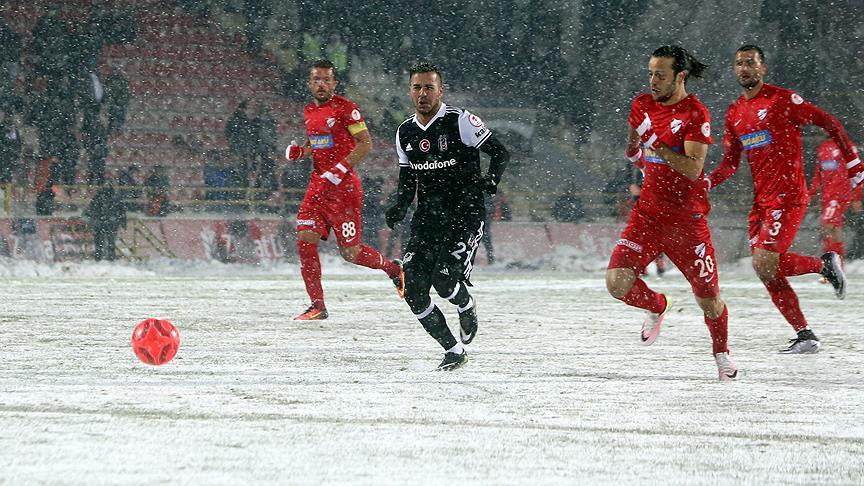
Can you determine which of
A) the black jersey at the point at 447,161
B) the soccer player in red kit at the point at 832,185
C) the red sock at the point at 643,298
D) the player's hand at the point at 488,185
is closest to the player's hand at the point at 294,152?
the black jersey at the point at 447,161

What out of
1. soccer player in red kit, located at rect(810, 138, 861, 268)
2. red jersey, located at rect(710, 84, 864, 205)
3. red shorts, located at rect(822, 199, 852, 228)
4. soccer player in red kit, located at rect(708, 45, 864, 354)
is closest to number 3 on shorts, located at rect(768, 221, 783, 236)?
soccer player in red kit, located at rect(708, 45, 864, 354)

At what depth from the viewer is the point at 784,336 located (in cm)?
880

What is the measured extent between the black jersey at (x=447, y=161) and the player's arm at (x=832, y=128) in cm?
208

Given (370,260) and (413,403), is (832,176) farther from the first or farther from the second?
(413,403)

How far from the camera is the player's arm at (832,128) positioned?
7461 mm

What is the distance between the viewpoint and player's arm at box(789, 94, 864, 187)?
7.46 meters

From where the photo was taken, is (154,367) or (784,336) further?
(784,336)

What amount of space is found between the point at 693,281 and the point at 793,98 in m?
1.74

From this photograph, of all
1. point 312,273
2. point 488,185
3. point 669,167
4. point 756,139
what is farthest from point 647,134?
point 312,273

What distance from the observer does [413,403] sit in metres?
5.30

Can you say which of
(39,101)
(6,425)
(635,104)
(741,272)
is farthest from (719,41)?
(6,425)

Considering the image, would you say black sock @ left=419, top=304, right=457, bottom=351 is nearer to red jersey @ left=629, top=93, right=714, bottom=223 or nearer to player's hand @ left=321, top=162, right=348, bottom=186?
red jersey @ left=629, top=93, right=714, bottom=223

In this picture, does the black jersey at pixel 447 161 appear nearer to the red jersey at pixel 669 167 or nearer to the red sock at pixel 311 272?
the red jersey at pixel 669 167

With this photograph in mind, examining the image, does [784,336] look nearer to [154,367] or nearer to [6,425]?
[154,367]
